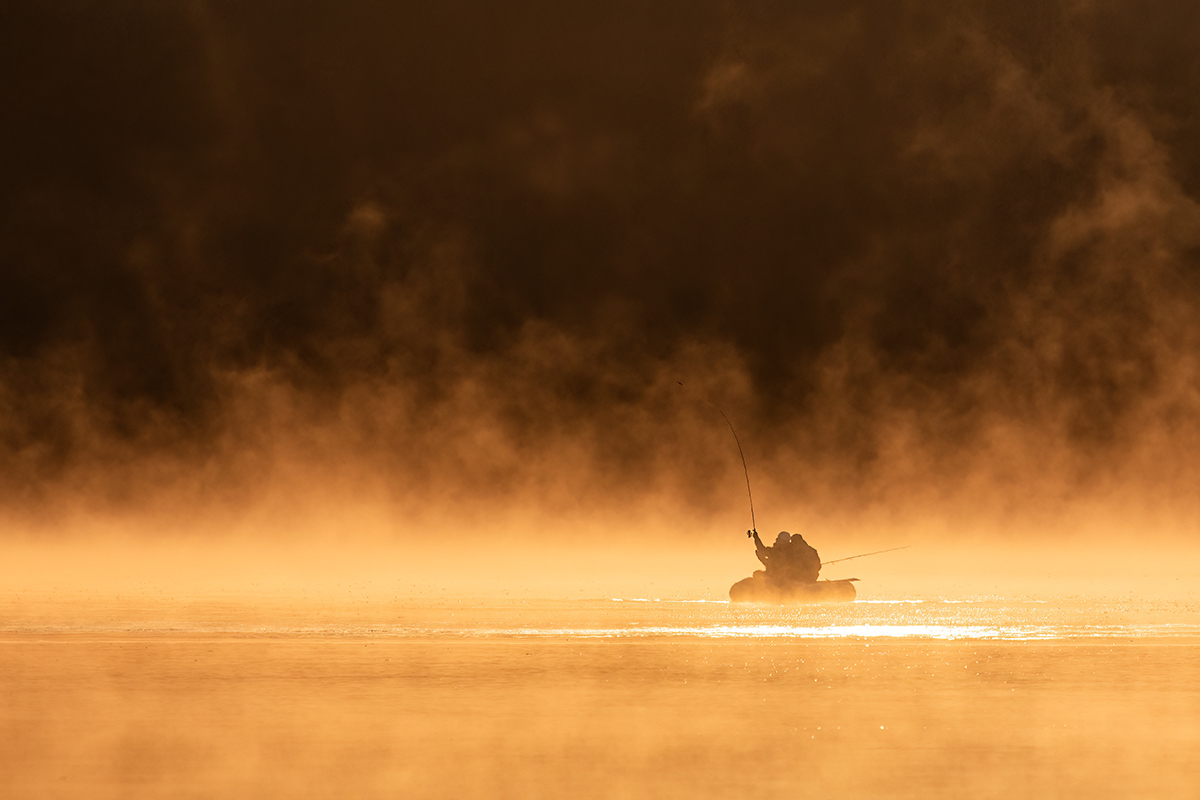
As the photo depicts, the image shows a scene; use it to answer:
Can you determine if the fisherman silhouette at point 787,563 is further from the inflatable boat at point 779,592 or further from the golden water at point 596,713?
the golden water at point 596,713

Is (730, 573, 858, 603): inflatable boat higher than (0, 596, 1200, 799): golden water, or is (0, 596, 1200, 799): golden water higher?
(730, 573, 858, 603): inflatable boat

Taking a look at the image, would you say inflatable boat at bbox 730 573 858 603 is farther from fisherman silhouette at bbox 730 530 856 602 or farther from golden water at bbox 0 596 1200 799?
golden water at bbox 0 596 1200 799

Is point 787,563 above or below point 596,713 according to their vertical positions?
above

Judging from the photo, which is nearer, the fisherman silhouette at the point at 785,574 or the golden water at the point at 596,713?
the golden water at the point at 596,713

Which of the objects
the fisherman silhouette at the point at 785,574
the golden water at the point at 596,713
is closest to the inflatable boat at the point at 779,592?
the fisherman silhouette at the point at 785,574

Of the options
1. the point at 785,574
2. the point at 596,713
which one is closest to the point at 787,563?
the point at 785,574

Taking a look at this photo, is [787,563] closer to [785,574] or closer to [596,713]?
[785,574]

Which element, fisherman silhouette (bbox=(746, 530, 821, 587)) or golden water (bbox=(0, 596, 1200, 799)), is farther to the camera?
fisherman silhouette (bbox=(746, 530, 821, 587))

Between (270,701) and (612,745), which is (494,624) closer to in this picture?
(270,701)

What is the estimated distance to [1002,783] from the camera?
21891 millimetres

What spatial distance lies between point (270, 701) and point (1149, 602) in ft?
247

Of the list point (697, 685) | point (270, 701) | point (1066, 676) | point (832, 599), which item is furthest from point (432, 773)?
point (832, 599)

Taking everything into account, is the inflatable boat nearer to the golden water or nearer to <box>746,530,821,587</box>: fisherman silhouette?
<box>746,530,821,587</box>: fisherman silhouette

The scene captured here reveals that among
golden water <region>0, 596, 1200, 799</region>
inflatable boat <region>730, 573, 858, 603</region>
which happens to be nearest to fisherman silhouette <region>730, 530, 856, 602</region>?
inflatable boat <region>730, 573, 858, 603</region>
